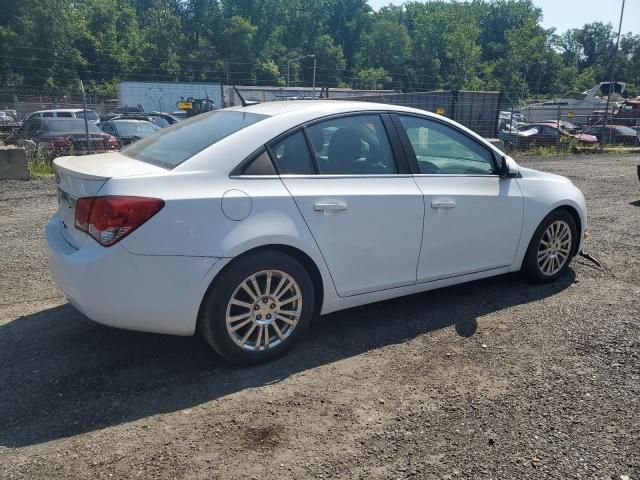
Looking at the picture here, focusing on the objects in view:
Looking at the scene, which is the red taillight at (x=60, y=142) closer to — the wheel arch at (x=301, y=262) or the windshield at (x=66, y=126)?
the windshield at (x=66, y=126)

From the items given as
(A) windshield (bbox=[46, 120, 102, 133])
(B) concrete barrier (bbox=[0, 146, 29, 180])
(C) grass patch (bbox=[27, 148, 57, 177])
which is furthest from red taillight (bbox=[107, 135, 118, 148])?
(B) concrete barrier (bbox=[0, 146, 29, 180])

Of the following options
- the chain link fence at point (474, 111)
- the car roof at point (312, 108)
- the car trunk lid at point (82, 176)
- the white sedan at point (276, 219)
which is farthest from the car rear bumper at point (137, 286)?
the chain link fence at point (474, 111)

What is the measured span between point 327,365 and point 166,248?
4.16ft

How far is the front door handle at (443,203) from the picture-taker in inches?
158

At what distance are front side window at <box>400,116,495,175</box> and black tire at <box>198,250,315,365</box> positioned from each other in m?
1.34

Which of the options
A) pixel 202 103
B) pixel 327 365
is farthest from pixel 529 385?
pixel 202 103

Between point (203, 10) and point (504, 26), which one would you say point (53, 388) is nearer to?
point (203, 10)

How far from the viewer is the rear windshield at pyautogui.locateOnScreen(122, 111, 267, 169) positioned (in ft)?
11.5

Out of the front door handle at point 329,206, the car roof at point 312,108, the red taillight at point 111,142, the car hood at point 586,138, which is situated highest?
the car roof at point 312,108

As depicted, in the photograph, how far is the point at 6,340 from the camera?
3.76 m

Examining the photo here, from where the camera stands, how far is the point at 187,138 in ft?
12.4

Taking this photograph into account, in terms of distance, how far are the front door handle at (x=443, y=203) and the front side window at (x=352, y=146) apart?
379 millimetres

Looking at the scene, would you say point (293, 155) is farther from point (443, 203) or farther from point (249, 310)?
point (443, 203)

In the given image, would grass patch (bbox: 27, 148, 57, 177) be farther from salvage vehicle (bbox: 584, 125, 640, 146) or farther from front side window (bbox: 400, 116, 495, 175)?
salvage vehicle (bbox: 584, 125, 640, 146)
